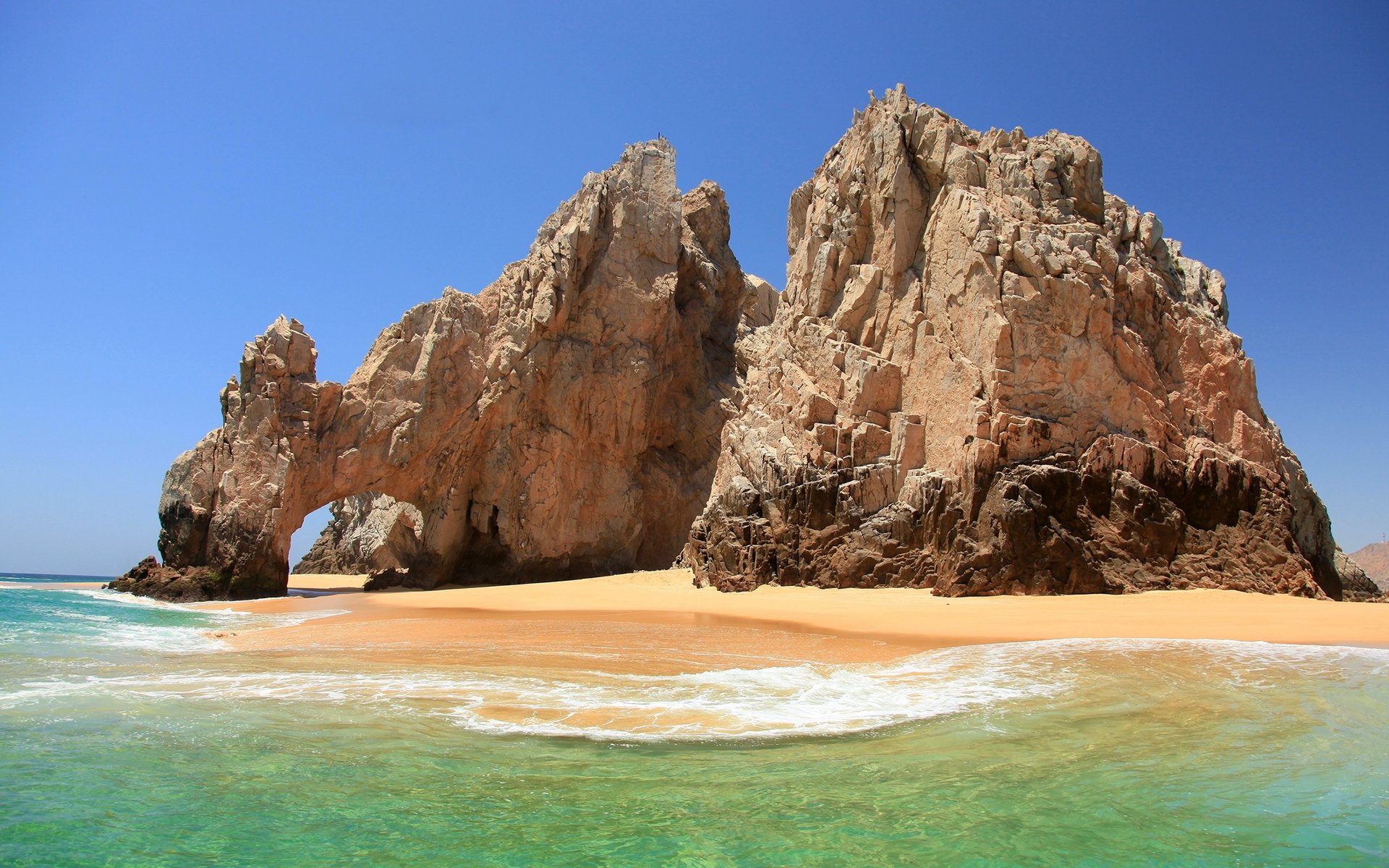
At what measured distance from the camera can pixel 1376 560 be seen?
71.4 metres

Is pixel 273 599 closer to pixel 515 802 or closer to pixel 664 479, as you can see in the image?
pixel 664 479

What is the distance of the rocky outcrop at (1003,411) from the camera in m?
14.7

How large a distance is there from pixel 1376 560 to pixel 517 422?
78655 millimetres

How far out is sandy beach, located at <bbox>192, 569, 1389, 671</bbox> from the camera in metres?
9.12

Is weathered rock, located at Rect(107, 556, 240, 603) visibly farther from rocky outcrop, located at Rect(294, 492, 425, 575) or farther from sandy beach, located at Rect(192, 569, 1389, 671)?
rocky outcrop, located at Rect(294, 492, 425, 575)

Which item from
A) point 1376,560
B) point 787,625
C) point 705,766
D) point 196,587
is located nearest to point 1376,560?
point 1376,560

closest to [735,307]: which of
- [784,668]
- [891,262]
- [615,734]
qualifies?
[891,262]

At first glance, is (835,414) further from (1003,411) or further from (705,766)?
(705,766)

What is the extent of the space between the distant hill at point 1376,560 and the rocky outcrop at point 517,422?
63.3m

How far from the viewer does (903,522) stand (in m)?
16.3

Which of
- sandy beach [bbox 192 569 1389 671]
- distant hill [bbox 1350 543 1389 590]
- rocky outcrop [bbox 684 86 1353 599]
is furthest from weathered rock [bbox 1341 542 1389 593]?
sandy beach [bbox 192 569 1389 671]

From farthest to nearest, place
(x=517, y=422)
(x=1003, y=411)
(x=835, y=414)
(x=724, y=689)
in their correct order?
1. (x=517, y=422)
2. (x=835, y=414)
3. (x=1003, y=411)
4. (x=724, y=689)

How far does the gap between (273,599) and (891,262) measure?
16.5 meters

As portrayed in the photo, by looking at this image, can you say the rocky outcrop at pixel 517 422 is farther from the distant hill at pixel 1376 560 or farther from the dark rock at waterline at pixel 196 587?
the distant hill at pixel 1376 560
